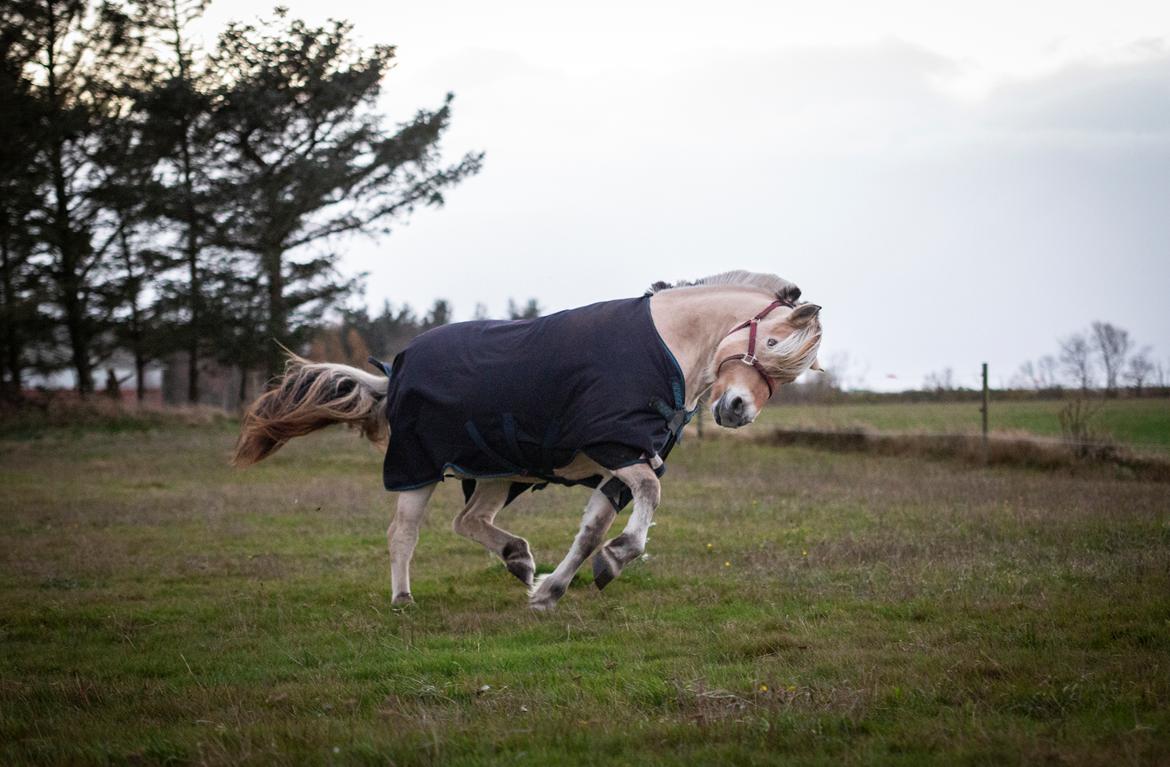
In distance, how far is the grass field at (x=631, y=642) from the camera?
13.0 ft

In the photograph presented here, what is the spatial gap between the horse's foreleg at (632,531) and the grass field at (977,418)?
39.0 feet

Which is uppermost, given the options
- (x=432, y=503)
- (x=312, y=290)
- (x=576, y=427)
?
(x=312, y=290)

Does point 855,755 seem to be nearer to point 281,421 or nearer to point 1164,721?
point 1164,721

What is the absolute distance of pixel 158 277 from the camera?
31.9 meters

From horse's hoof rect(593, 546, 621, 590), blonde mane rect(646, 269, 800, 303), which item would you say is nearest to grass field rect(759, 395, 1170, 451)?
blonde mane rect(646, 269, 800, 303)

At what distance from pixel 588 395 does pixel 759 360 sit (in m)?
1.01

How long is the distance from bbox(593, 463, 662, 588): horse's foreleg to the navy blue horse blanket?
0.30 feet

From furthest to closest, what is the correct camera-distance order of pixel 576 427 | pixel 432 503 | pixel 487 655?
pixel 432 503, pixel 576 427, pixel 487 655

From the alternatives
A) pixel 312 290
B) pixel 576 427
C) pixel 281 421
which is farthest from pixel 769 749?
pixel 312 290

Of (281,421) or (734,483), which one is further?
(734,483)

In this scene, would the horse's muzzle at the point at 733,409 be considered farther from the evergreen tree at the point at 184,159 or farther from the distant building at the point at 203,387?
the distant building at the point at 203,387

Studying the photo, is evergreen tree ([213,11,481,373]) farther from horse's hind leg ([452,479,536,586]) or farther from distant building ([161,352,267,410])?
horse's hind leg ([452,479,536,586])

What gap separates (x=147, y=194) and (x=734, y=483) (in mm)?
22021

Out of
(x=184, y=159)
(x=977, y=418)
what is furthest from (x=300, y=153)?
(x=977, y=418)
